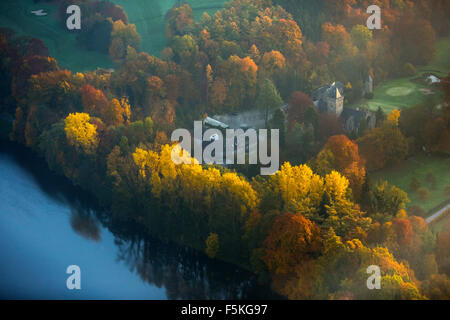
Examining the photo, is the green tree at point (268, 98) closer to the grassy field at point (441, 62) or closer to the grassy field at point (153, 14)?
the grassy field at point (153, 14)

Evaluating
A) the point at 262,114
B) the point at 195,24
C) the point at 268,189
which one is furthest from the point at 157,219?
the point at 195,24

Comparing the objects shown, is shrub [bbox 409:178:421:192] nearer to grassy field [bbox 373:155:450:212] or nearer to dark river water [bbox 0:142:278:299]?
grassy field [bbox 373:155:450:212]

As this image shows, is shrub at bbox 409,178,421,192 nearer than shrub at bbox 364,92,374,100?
Yes

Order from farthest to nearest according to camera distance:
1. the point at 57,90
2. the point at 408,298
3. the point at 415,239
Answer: the point at 57,90
the point at 415,239
the point at 408,298

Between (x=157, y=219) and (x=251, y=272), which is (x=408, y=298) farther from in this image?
(x=157, y=219)

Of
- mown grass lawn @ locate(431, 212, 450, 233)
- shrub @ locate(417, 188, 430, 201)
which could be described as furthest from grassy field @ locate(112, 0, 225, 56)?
mown grass lawn @ locate(431, 212, 450, 233)

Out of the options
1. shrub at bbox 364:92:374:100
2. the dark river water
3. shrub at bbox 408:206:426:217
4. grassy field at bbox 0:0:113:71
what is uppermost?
grassy field at bbox 0:0:113:71

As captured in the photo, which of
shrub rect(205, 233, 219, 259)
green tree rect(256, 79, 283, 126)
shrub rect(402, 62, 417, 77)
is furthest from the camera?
shrub rect(402, 62, 417, 77)
